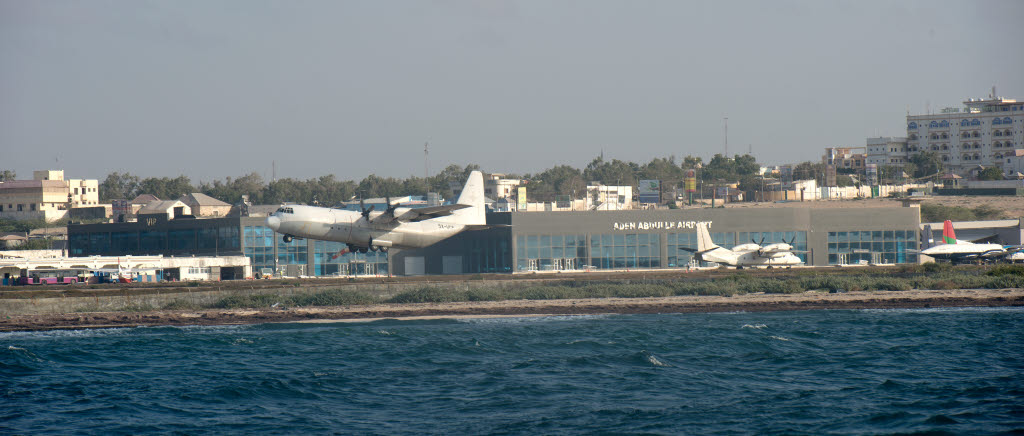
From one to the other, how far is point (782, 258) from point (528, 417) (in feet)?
226

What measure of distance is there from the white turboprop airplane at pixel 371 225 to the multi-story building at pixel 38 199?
437ft

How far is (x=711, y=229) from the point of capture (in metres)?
104

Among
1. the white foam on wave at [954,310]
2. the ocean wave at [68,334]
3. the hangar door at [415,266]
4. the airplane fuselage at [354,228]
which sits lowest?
the white foam on wave at [954,310]

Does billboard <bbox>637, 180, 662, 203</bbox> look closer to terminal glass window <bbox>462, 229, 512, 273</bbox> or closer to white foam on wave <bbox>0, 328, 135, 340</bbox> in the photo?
terminal glass window <bbox>462, 229, 512, 273</bbox>

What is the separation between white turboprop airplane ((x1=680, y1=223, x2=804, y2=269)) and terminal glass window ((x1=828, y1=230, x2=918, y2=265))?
39.9 feet

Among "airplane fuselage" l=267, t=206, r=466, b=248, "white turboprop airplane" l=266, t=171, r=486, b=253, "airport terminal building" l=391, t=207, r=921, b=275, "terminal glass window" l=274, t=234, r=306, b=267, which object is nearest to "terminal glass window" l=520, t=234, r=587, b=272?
"airport terminal building" l=391, t=207, r=921, b=275

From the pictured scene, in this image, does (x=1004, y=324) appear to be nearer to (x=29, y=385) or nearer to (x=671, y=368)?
(x=671, y=368)

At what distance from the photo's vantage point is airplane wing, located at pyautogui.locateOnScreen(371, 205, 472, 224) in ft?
207

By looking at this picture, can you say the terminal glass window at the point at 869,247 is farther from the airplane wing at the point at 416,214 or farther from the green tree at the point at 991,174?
the green tree at the point at 991,174

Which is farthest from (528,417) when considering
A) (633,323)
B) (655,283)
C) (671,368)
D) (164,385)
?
(655,283)

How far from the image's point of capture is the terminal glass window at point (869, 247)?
348ft

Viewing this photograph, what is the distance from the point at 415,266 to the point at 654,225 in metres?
30.0

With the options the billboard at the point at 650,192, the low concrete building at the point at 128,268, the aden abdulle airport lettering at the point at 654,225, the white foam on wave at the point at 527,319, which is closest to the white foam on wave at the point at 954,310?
the white foam on wave at the point at 527,319

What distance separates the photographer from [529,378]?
140 ft
